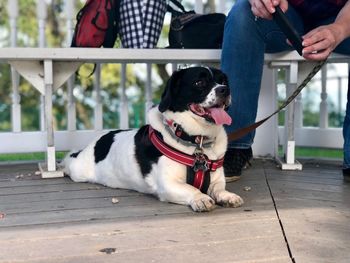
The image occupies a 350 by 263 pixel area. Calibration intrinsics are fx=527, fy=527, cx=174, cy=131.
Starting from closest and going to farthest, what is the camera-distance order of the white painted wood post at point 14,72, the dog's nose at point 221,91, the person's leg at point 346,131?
the dog's nose at point 221,91 < the person's leg at point 346,131 < the white painted wood post at point 14,72

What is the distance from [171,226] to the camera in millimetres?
2061

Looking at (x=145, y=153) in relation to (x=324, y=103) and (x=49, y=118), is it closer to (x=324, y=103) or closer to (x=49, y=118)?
(x=49, y=118)

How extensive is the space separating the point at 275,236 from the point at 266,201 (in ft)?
2.02

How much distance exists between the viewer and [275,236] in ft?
6.25

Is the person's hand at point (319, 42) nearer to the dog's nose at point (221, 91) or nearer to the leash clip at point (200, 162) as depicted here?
the dog's nose at point (221, 91)

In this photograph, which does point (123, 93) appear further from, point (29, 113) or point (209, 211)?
point (29, 113)

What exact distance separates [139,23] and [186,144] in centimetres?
123

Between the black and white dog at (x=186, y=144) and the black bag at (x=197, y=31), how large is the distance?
0.97 meters

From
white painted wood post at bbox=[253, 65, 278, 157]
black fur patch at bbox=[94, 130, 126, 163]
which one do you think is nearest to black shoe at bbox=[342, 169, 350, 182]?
white painted wood post at bbox=[253, 65, 278, 157]

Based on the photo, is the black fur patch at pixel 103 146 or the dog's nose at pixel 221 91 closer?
the dog's nose at pixel 221 91

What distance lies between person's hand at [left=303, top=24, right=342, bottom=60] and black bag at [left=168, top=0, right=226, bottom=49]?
1328mm

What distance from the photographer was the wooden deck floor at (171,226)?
67.9 inches

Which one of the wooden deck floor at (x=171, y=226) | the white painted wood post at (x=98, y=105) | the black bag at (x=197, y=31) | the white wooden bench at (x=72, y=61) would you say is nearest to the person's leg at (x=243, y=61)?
the wooden deck floor at (x=171, y=226)

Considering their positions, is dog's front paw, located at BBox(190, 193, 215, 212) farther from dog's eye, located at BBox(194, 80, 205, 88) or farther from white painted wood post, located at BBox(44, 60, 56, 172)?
white painted wood post, located at BBox(44, 60, 56, 172)
